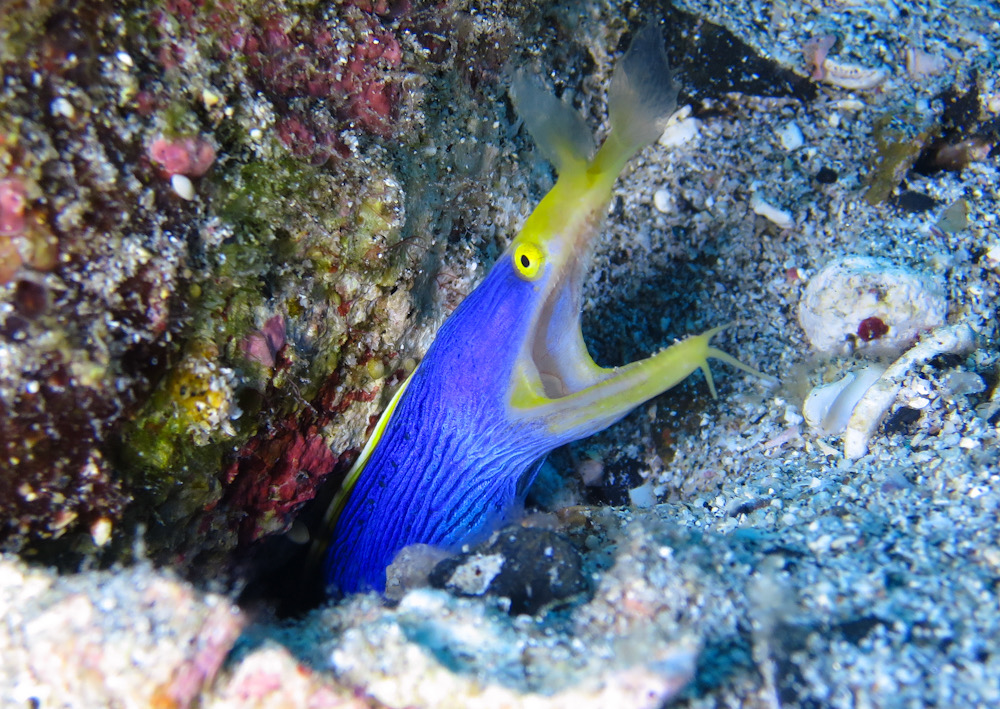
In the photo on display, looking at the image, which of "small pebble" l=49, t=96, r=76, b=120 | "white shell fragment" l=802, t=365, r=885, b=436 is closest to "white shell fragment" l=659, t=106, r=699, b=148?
"white shell fragment" l=802, t=365, r=885, b=436

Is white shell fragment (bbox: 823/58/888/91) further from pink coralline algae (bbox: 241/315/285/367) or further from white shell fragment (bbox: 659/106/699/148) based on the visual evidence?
pink coralline algae (bbox: 241/315/285/367)

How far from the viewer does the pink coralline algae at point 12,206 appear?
40.9 inches

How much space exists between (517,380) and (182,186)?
1022 millimetres

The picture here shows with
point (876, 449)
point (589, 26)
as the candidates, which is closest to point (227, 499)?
point (876, 449)

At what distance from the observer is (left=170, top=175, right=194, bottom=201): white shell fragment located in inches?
50.8

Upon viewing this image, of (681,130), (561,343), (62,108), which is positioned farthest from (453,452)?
(681,130)

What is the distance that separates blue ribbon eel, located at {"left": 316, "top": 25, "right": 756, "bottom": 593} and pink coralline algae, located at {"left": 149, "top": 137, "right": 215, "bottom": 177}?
0.83m

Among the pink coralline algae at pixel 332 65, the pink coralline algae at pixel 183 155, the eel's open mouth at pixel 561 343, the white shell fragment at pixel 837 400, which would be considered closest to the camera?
the pink coralline algae at pixel 183 155

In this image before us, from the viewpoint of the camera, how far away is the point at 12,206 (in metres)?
1.05

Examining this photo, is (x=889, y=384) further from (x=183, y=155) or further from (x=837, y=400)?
(x=183, y=155)

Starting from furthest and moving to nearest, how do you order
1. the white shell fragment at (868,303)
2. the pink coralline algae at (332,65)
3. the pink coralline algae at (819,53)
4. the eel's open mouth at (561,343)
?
the pink coralline algae at (819,53) → the white shell fragment at (868,303) → the eel's open mouth at (561,343) → the pink coralline algae at (332,65)

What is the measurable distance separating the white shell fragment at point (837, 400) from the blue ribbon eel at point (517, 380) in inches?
20.4

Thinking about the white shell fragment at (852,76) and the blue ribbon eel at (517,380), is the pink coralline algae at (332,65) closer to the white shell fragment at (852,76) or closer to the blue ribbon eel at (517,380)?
the blue ribbon eel at (517,380)

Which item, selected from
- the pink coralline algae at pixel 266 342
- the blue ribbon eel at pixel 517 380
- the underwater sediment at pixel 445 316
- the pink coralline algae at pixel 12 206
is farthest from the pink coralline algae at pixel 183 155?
the blue ribbon eel at pixel 517 380
